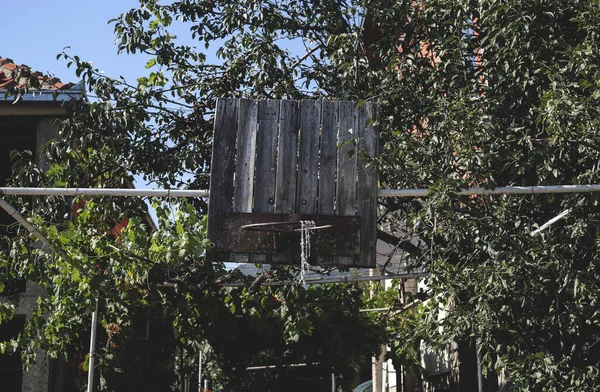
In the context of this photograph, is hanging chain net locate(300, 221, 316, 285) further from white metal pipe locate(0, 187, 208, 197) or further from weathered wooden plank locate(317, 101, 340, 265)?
white metal pipe locate(0, 187, 208, 197)

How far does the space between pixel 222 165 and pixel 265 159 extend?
15.0 inches

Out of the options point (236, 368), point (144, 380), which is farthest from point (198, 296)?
point (236, 368)

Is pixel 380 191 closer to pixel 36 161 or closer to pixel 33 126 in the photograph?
pixel 36 161

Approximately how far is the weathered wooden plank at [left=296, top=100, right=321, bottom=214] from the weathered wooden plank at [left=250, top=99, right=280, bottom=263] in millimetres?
226

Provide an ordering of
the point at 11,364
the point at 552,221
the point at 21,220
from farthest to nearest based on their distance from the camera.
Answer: the point at 11,364, the point at 21,220, the point at 552,221

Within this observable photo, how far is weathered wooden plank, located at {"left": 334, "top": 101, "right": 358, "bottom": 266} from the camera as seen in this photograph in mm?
7680

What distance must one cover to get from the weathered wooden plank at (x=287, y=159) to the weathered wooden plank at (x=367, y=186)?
588mm

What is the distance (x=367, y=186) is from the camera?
779 cm

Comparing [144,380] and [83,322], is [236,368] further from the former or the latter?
[83,322]

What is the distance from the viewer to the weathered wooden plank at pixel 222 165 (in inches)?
299

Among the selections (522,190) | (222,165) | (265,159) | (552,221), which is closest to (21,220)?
(222,165)

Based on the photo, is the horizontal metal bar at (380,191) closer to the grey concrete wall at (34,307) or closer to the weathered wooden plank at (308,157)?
the weathered wooden plank at (308,157)

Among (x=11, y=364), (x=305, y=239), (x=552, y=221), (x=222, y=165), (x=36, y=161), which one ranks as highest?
(x=36, y=161)

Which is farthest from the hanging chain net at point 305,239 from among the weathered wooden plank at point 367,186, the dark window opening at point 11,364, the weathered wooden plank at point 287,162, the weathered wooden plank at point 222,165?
the dark window opening at point 11,364
